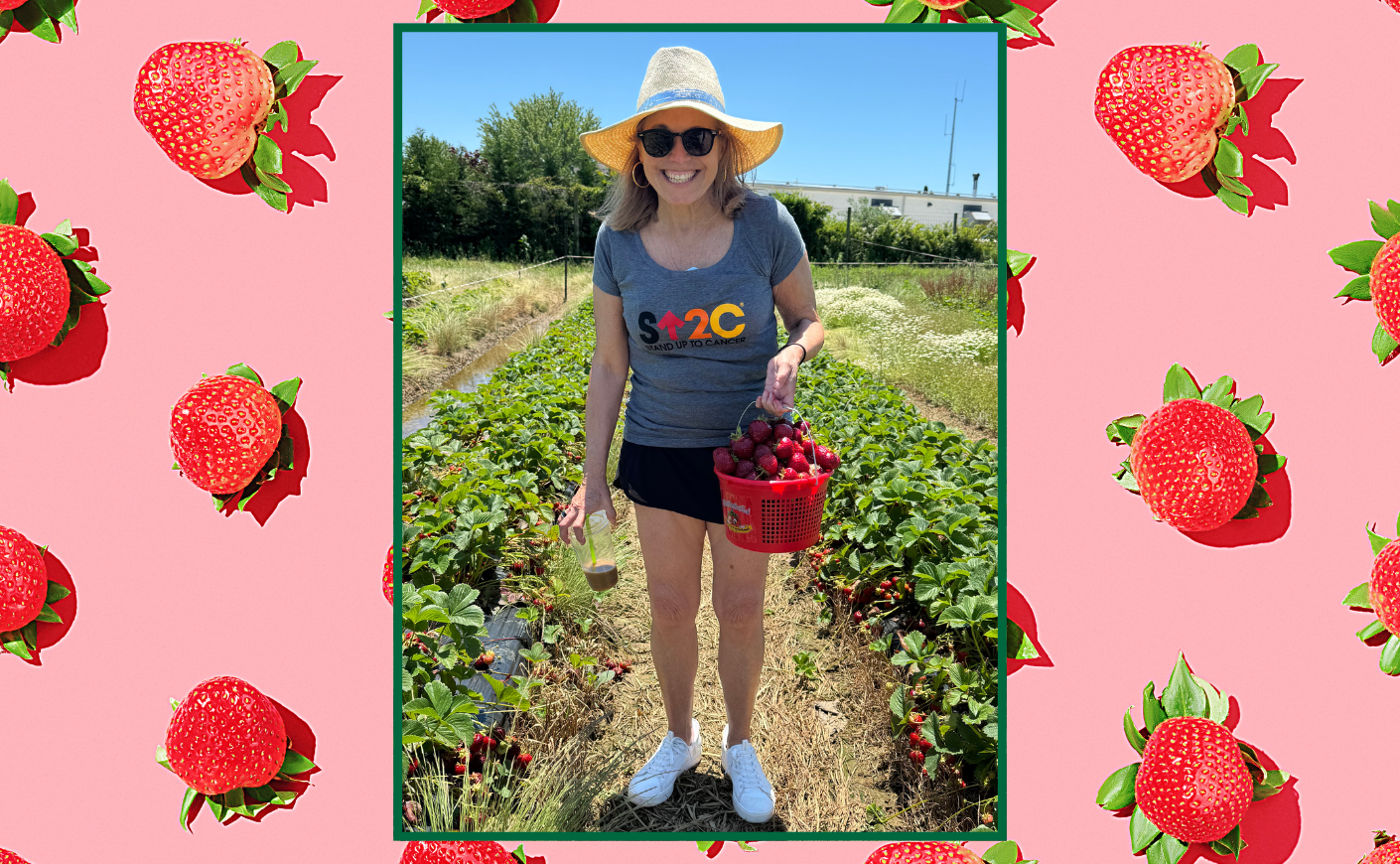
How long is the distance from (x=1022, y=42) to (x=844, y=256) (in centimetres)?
80

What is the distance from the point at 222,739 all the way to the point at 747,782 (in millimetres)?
1574

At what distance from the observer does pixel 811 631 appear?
3.39 metres

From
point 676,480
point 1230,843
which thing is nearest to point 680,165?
point 676,480

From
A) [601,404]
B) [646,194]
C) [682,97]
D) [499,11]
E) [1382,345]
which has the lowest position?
[601,404]

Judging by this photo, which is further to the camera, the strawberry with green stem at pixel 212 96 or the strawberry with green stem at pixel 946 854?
the strawberry with green stem at pixel 946 854

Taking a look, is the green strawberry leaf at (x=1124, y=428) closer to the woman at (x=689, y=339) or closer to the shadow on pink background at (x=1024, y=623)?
the shadow on pink background at (x=1024, y=623)

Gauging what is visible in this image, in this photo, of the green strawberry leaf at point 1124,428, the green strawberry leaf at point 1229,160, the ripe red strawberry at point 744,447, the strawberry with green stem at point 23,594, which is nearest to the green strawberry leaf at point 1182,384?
the green strawberry leaf at point 1124,428

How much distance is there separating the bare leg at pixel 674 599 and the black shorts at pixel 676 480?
0.17 ft

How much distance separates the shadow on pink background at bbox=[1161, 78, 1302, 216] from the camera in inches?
103

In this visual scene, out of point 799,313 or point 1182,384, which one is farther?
point 799,313

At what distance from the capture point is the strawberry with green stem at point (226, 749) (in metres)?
2.67

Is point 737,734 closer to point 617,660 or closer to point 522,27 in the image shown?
point 617,660

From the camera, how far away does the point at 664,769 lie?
9.89 ft

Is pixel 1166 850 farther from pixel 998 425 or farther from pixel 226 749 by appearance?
pixel 226 749
